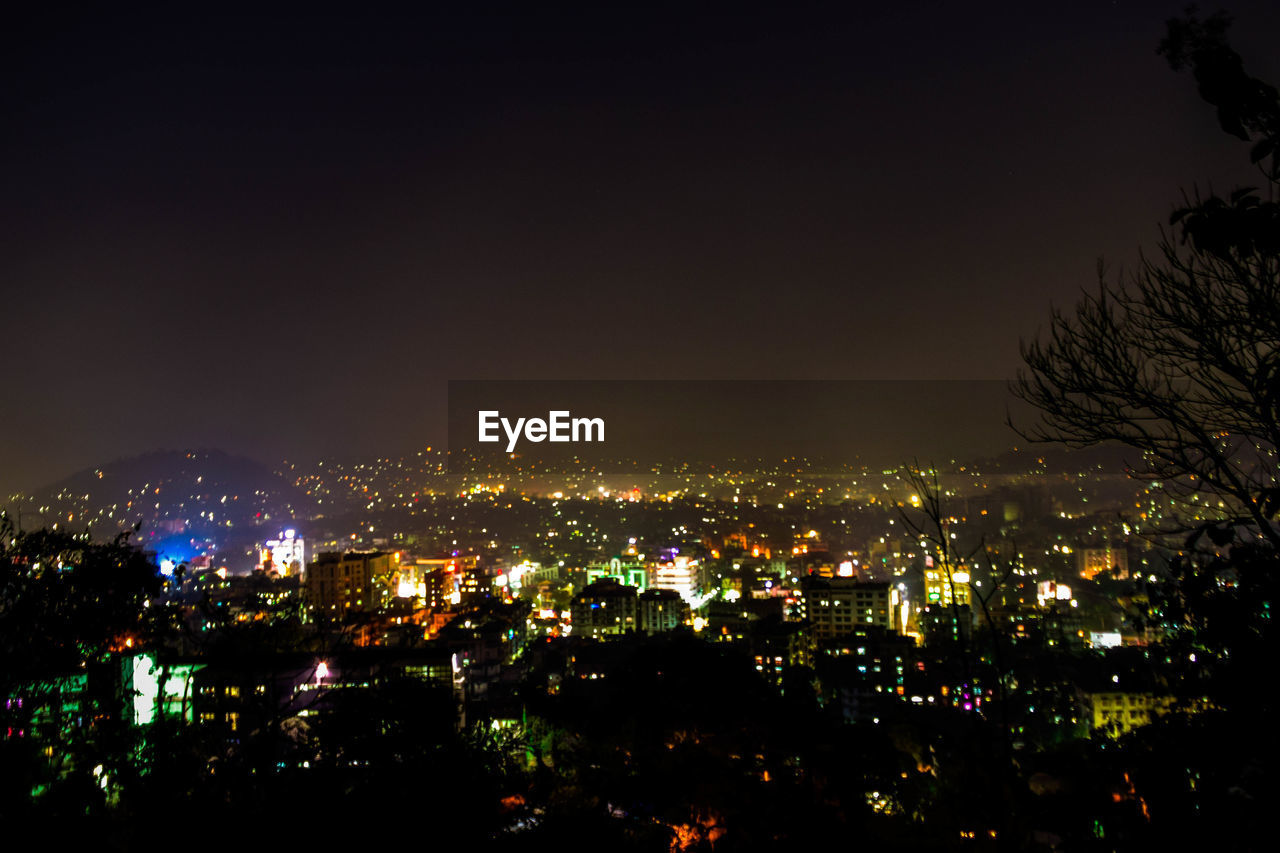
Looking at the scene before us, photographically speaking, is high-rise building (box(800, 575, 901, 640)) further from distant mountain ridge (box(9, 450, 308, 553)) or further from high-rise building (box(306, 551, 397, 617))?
distant mountain ridge (box(9, 450, 308, 553))

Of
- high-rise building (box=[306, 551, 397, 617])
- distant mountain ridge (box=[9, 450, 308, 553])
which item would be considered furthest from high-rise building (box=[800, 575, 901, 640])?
distant mountain ridge (box=[9, 450, 308, 553])

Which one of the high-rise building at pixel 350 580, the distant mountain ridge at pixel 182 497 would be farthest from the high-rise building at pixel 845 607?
the distant mountain ridge at pixel 182 497

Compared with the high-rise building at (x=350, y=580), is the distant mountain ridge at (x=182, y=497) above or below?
above

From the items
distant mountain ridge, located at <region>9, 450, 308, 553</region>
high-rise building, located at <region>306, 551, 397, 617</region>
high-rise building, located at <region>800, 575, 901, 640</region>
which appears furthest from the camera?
distant mountain ridge, located at <region>9, 450, 308, 553</region>

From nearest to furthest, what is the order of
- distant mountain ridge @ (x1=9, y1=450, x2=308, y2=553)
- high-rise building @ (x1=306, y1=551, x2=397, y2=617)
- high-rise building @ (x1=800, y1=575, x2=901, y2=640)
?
high-rise building @ (x1=800, y1=575, x2=901, y2=640) < high-rise building @ (x1=306, y1=551, x2=397, y2=617) < distant mountain ridge @ (x1=9, y1=450, x2=308, y2=553)

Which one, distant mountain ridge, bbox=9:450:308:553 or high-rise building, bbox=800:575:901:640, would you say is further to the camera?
distant mountain ridge, bbox=9:450:308:553

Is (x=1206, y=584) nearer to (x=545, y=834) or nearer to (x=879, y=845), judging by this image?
(x=879, y=845)

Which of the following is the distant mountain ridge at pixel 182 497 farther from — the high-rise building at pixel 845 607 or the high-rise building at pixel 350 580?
the high-rise building at pixel 845 607

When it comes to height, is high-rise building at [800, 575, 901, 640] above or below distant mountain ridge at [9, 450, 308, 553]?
below

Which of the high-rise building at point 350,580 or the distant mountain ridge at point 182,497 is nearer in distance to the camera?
the high-rise building at point 350,580

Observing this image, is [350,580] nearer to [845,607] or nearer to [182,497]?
[845,607]

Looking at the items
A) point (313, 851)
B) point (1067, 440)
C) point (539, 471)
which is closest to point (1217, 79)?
point (1067, 440)
